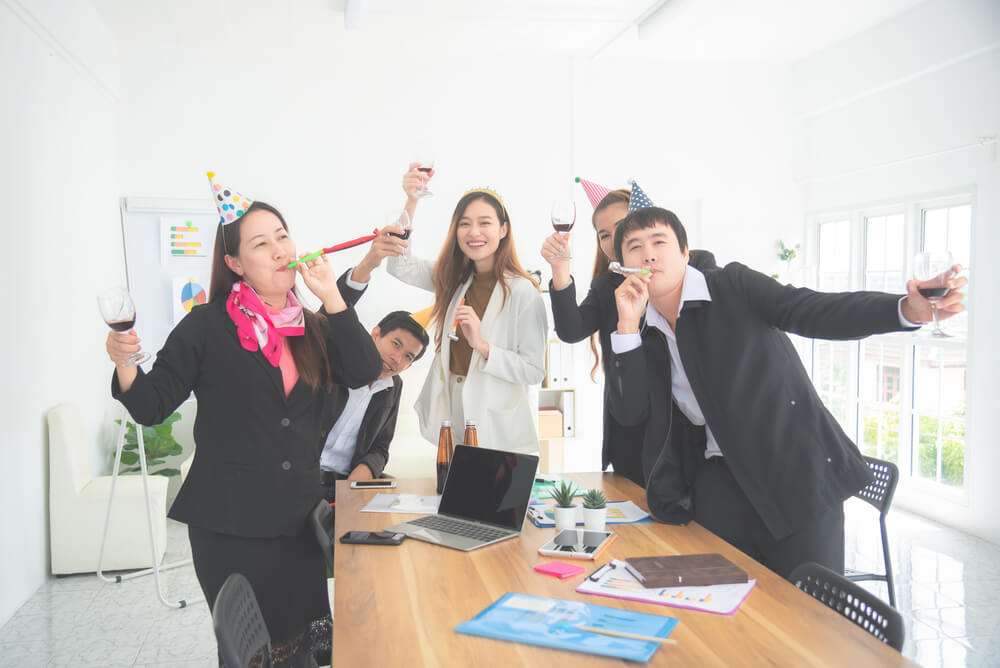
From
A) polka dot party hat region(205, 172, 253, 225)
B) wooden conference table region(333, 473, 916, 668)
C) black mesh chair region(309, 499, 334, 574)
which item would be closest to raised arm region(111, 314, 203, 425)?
polka dot party hat region(205, 172, 253, 225)

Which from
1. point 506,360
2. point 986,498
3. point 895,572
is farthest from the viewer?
point 986,498

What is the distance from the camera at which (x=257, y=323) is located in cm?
186

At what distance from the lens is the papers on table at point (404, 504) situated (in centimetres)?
206

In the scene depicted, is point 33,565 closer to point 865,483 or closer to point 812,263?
point 865,483

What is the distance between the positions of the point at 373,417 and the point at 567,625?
1.84 m

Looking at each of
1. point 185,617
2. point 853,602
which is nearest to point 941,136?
point 853,602

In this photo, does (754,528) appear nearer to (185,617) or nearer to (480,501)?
(480,501)

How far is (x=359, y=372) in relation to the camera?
1.94 m

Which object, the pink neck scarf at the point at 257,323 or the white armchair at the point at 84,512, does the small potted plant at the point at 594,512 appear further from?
the white armchair at the point at 84,512

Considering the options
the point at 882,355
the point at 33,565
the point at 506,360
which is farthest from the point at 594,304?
the point at 882,355

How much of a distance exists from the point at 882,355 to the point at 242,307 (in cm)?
511

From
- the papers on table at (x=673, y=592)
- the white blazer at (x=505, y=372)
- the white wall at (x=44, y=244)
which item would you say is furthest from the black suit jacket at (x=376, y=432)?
the white wall at (x=44, y=244)

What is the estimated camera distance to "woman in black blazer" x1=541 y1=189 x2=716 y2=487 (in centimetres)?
234

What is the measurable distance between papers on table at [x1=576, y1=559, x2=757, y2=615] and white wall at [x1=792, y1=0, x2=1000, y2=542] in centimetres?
402
